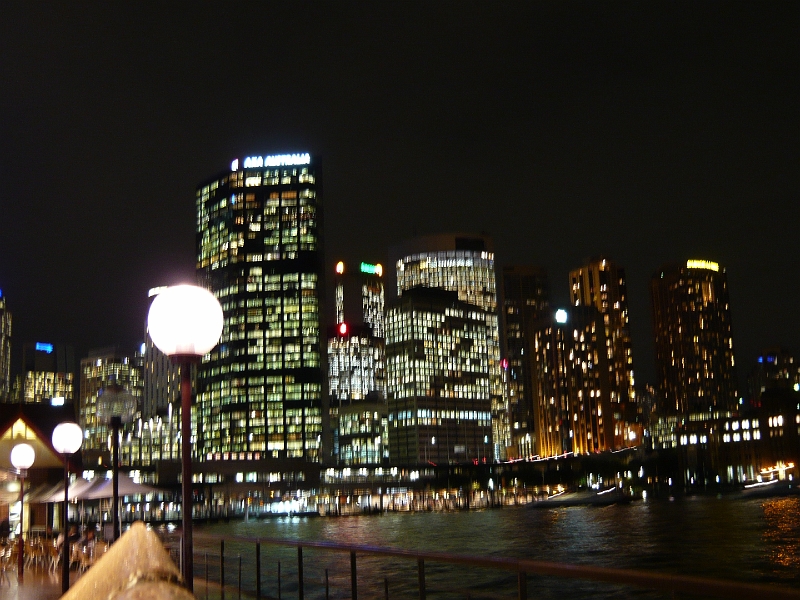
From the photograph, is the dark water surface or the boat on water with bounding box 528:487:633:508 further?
the boat on water with bounding box 528:487:633:508

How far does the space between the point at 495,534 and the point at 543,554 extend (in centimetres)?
2421

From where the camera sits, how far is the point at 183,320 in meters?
7.76

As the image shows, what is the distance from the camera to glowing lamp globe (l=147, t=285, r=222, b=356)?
7762 millimetres

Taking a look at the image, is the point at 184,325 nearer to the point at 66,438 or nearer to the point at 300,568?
the point at 300,568

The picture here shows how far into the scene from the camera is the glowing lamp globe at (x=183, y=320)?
25.5 ft

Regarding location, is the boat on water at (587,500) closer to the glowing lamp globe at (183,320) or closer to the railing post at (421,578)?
the railing post at (421,578)

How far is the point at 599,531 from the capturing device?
259 ft

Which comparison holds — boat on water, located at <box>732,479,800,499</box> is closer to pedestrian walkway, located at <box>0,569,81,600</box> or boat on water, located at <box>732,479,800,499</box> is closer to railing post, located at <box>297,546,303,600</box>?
pedestrian walkway, located at <box>0,569,81,600</box>

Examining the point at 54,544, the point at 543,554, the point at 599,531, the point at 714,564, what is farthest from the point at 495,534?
the point at 54,544

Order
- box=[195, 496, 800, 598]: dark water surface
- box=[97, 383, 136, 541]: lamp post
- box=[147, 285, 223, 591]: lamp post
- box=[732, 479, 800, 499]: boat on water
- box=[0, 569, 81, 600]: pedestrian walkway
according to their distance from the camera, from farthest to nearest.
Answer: box=[732, 479, 800, 499]: boat on water < box=[97, 383, 136, 541]: lamp post < box=[0, 569, 81, 600]: pedestrian walkway < box=[195, 496, 800, 598]: dark water surface < box=[147, 285, 223, 591]: lamp post

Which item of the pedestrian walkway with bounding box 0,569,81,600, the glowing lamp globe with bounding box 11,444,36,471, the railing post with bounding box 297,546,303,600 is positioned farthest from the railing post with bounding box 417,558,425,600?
the glowing lamp globe with bounding box 11,444,36,471

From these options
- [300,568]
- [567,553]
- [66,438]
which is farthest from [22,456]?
[567,553]

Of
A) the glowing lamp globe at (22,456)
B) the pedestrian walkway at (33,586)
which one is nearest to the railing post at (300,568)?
the pedestrian walkway at (33,586)

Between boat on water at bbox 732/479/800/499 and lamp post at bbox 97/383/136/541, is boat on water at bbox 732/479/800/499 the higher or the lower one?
the lower one
